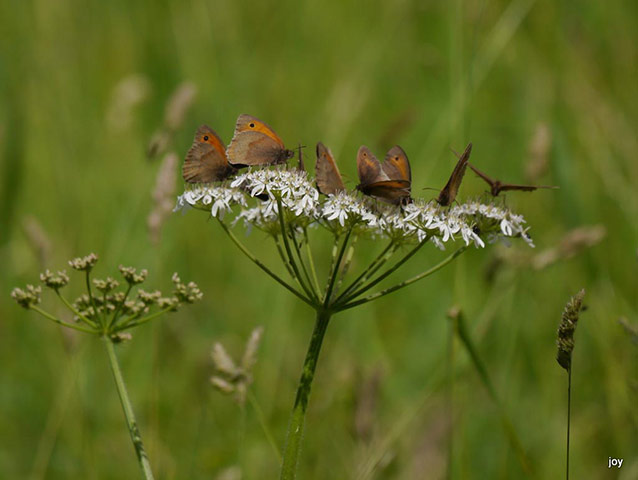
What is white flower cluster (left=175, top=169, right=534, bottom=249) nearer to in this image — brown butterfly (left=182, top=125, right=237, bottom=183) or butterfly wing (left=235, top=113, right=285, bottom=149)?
brown butterfly (left=182, top=125, right=237, bottom=183)

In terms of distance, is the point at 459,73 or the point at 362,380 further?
the point at 459,73

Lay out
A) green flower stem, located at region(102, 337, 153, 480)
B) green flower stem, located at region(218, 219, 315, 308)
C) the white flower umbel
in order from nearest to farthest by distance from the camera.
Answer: green flower stem, located at region(102, 337, 153, 480)
green flower stem, located at region(218, 219, 315, 308)
the white flower umbel

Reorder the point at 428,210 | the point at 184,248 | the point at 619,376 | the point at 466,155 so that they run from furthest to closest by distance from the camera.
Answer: the point at 184,248 < the point at 619,376 < the point at 428,210 < the point at 466,155

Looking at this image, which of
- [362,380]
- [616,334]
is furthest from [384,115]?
[362,380]

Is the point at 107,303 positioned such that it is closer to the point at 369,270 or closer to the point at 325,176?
the point at 325,176

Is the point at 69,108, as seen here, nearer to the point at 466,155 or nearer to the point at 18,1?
the point at 18,1

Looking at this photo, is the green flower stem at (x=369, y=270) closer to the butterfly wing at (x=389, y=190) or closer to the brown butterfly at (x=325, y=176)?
the butterfly wing at (x=389, y=190)

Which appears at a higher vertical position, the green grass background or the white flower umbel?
the green grass background

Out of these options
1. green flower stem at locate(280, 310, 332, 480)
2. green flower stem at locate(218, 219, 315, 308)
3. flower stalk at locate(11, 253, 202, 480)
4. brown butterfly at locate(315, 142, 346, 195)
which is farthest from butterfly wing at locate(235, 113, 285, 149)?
green flower stem at locate(280, 310, 332, 480)
